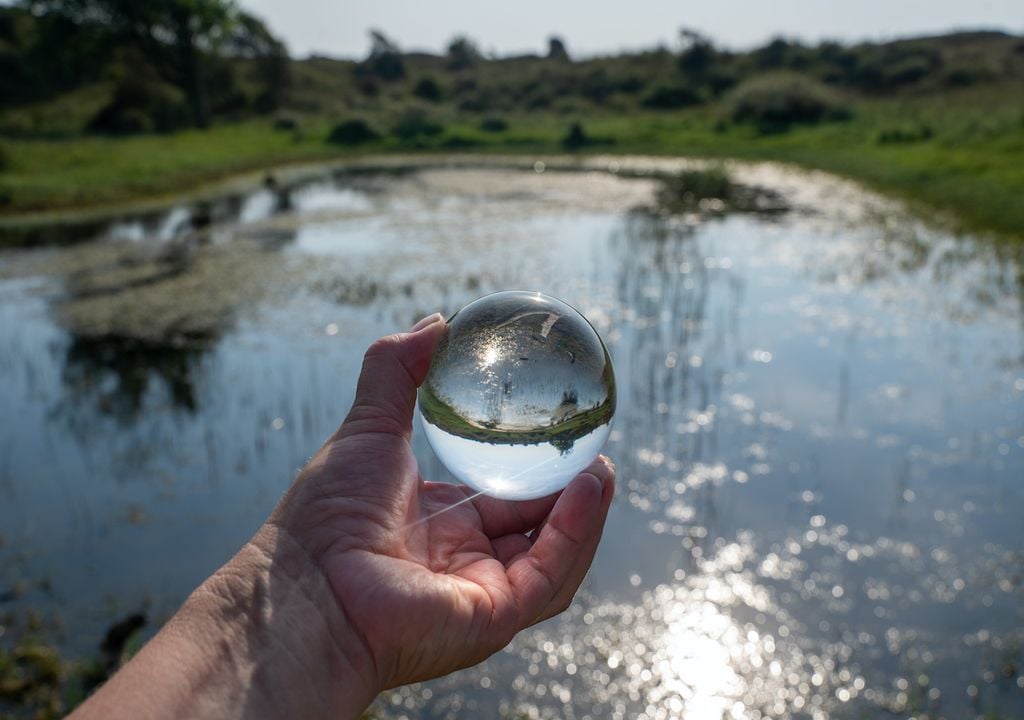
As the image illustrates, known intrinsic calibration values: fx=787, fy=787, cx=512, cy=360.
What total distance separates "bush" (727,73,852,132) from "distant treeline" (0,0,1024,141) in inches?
2.3

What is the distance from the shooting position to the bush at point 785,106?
29094 millimetres

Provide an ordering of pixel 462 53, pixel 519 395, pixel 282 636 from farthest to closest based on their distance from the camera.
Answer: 1. pixel 462 53
2. pixel 519 395
3. pixel 282 636

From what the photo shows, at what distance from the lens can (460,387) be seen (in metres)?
2.19

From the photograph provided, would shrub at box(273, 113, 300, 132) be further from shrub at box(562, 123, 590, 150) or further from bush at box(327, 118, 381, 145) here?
shrub at box(562, 123, 590, 150)

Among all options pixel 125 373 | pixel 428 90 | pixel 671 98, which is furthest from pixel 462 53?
pixel 125 373

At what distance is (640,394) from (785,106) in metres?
25.7

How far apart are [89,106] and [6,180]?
2204 centimetres

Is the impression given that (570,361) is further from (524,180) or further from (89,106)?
(89,106)

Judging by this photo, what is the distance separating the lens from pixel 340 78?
185ft

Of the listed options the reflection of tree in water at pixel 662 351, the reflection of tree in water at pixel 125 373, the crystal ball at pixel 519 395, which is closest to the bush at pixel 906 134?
the reflection of tree in water at pixel 662 351

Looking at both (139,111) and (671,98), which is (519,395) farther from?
(671,98)

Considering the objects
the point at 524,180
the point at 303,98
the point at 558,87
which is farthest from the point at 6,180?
the point at 558,87

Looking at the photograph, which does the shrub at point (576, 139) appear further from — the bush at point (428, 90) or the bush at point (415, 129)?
the bush at point (428, 90)

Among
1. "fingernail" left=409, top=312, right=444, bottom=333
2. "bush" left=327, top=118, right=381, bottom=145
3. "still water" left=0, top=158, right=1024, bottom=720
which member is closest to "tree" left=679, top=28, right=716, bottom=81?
"bush" left=327, top=118, right=381, bottom=145
